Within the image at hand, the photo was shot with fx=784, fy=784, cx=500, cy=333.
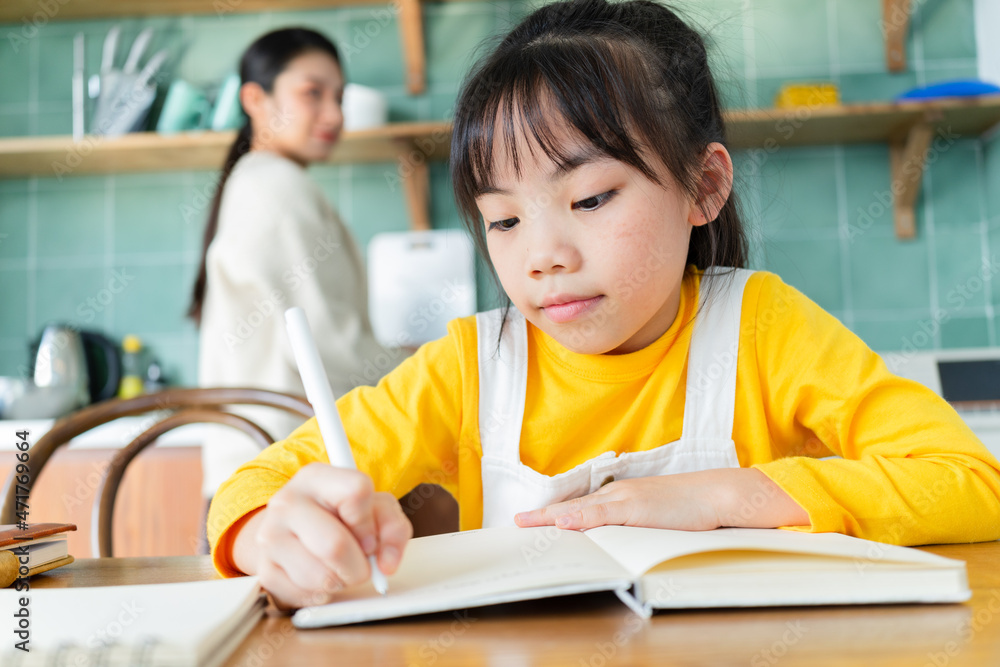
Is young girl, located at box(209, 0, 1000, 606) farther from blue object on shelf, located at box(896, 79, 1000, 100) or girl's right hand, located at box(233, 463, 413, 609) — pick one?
blue object on shelf, located at box(896, 79, 1000, 100)

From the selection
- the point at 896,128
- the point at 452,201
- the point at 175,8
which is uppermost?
the point at 175,8

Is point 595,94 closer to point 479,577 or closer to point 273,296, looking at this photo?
point 479,577

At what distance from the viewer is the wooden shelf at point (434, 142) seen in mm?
1860

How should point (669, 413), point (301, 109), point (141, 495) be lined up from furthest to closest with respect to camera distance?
point (141, 495)
point (301, 109)
point (669, 413)

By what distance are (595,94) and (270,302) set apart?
782 mm

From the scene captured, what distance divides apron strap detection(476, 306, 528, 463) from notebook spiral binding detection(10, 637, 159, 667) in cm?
46

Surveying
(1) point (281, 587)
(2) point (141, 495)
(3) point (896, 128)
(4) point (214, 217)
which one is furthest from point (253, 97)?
(3) point (896, 128)

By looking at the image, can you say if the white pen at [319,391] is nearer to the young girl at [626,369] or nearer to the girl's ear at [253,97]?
the young girl at [626,369]

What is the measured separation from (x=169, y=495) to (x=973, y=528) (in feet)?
5.01

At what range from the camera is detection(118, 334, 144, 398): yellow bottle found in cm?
206

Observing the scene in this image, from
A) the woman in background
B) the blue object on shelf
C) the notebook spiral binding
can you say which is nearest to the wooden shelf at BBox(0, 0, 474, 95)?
the woman in background

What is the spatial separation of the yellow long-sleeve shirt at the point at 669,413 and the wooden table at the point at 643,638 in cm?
21

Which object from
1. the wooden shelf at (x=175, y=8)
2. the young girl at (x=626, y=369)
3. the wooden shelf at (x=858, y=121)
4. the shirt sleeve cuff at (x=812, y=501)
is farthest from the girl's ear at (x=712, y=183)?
the wooden shelf at (x=175, y=8)

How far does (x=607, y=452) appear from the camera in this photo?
26.6 inches
